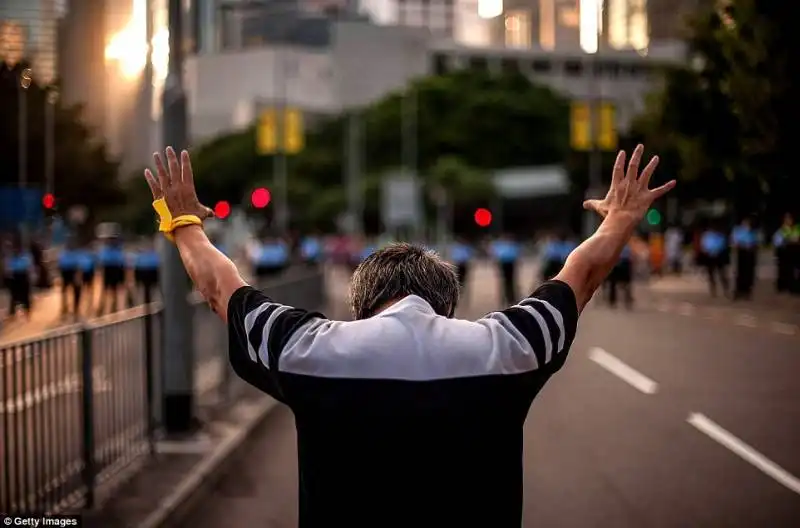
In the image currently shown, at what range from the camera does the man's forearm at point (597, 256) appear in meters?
3.16

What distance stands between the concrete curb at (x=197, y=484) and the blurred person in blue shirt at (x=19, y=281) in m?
15.6

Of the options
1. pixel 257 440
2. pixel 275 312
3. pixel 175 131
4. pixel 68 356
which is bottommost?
pixel 257 440

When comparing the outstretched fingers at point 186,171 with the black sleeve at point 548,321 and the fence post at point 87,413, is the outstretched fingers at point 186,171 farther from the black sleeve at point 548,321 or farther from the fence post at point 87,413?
the fence post at point 87,413

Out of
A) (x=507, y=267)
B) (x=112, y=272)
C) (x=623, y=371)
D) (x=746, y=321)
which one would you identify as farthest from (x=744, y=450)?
(x=507, y=267)

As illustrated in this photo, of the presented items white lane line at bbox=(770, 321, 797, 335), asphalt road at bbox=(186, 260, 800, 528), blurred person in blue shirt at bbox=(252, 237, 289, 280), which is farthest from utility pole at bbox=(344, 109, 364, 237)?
asphalt road at bbox=(186, 260, 800, 528)

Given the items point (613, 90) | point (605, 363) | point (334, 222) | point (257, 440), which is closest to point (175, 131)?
point (257, 440)

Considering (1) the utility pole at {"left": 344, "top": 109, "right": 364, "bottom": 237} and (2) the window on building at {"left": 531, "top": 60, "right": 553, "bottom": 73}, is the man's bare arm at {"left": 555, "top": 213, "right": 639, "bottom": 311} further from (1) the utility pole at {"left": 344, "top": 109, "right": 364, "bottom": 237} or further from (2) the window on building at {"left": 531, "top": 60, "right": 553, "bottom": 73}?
(2) the window on building at {"left": 531, "top": 60, "right": 553, "bottom": 73}

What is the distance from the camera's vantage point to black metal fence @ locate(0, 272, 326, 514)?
735 centimetres

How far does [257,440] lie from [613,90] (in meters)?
90.3

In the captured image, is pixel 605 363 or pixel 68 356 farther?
pixel 605 363

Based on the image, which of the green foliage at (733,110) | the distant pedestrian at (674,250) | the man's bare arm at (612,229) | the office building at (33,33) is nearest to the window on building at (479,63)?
the distant pedestrian at (674,250)

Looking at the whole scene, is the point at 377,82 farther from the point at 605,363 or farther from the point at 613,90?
the point at 605,363

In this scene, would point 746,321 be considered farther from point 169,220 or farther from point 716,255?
point 169,220

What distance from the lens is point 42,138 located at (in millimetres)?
19781
